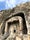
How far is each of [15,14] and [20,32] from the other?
1.51 meters

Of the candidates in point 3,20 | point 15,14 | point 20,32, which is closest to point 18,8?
point 15,14

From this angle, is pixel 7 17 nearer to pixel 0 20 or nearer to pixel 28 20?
pixel 0 20

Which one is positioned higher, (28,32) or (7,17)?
(7,17)

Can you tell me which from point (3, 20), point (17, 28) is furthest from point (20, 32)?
point (3, 20)

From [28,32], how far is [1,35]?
189 cm

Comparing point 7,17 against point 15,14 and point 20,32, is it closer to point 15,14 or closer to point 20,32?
point 15,14

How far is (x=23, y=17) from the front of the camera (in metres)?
10.7

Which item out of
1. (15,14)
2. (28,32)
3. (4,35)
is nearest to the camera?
(28,32)

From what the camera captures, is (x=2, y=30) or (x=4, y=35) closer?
(x=4, y=35)

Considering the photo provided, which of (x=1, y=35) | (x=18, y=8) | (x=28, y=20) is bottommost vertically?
(x=1, y=35)

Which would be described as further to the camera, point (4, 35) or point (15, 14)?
point (15, 14)

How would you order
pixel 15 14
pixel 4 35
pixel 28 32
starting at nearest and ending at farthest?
pixel 28 32 < pixel 4 35 < pixel 15 14

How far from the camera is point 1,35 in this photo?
10.3m

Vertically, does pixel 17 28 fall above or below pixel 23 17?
below
